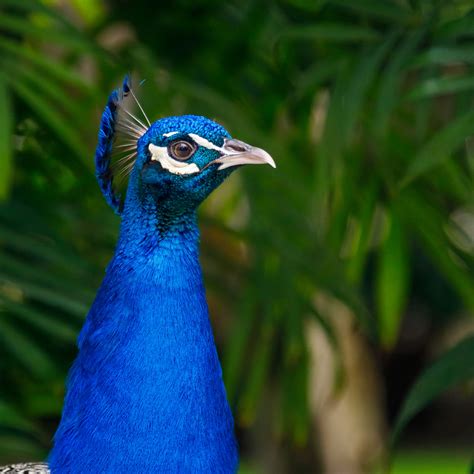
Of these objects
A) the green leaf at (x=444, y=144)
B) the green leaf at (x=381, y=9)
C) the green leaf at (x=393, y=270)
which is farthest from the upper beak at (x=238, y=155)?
the green leaf at (x=393, y=270)

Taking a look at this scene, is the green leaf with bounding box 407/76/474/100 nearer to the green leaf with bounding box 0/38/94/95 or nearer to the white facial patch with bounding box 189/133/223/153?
the white facial patch with bounding box 189/133/223/153

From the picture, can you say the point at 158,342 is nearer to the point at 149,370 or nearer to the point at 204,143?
the point at 149,370

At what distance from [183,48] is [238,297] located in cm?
47

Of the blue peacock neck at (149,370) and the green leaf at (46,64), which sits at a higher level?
the green leaf at (46,64)

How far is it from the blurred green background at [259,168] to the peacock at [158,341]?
0.25 m

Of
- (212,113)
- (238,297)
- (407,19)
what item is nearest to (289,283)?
(238,297)

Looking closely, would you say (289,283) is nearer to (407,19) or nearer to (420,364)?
(407,19)

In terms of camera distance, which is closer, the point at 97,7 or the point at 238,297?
the point at 238,297

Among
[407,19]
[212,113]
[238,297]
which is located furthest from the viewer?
[238,297]

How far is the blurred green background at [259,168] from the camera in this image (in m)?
1.41

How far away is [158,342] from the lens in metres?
1.05

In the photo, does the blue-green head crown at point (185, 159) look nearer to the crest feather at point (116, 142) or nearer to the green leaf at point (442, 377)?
the crest feather at point (116, 142)

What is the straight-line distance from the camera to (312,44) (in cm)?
179

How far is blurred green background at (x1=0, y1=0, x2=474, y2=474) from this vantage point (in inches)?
55.4
